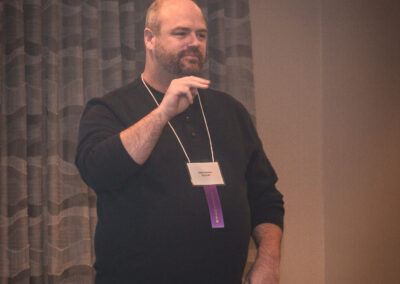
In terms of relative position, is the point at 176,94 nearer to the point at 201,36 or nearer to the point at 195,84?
the point at 195,84

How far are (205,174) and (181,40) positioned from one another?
461mm

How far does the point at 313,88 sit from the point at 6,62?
72.5 inches

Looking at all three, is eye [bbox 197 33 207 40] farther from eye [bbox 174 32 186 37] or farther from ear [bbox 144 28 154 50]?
ear [bbox 144 28 154 50]

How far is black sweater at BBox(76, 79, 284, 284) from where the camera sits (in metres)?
1.27

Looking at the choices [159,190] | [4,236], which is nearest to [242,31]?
[159,190]

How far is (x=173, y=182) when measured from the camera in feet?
4.34

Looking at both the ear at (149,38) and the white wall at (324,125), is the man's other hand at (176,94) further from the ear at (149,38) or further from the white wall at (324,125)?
the white wall at (324,125)

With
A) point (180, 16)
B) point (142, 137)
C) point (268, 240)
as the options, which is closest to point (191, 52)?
point (180, 16)

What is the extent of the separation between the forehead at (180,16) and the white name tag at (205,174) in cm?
47

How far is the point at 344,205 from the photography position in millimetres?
2629

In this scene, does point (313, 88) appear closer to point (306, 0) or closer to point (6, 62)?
point (306, 0)

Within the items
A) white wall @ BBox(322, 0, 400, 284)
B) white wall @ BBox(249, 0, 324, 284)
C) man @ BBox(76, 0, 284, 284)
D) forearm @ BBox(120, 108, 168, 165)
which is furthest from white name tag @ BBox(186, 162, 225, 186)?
white wall @ BBox(249, 0, 324, 284)

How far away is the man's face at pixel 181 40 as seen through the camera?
143 cm

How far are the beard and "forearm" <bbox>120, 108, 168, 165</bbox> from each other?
0.28 meters
